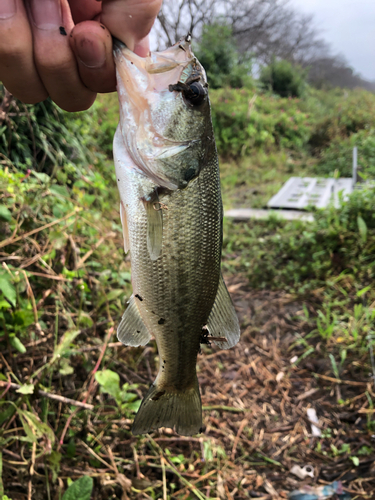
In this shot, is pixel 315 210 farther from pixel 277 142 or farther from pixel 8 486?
pixel 277 142

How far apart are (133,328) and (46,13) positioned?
103 centimetres

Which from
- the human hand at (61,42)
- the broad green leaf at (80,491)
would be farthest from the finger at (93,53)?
the broad green leaf at (80,491)

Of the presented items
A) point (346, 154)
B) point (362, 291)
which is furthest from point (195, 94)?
point (346, 154)

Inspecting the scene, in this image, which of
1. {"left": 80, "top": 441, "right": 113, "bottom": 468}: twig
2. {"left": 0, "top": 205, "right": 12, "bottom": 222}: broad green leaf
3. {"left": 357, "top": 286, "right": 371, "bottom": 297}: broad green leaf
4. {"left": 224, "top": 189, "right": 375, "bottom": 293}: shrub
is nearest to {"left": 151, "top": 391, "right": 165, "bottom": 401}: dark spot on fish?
{"left": 80, "top": 441, "right": 113, "bottom": 468}: twig

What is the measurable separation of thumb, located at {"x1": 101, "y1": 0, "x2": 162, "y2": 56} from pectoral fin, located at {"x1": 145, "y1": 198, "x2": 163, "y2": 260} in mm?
541

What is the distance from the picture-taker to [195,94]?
113cm

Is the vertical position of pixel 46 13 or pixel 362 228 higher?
pixel 46 13

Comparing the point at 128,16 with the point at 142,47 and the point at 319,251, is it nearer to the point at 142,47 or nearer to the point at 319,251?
the point at 142,47

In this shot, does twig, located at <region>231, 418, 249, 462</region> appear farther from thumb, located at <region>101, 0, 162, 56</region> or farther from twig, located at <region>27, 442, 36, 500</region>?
thumb, located at <region>101, 0, 162, 56</region>

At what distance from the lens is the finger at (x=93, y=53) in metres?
1.01

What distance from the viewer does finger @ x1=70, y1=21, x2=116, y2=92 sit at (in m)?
1.01

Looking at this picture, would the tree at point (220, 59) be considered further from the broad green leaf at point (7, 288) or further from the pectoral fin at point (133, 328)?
the pectoral fin at point (133, 328)

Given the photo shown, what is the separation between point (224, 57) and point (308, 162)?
7304mm

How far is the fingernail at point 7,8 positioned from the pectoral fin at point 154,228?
645mm
